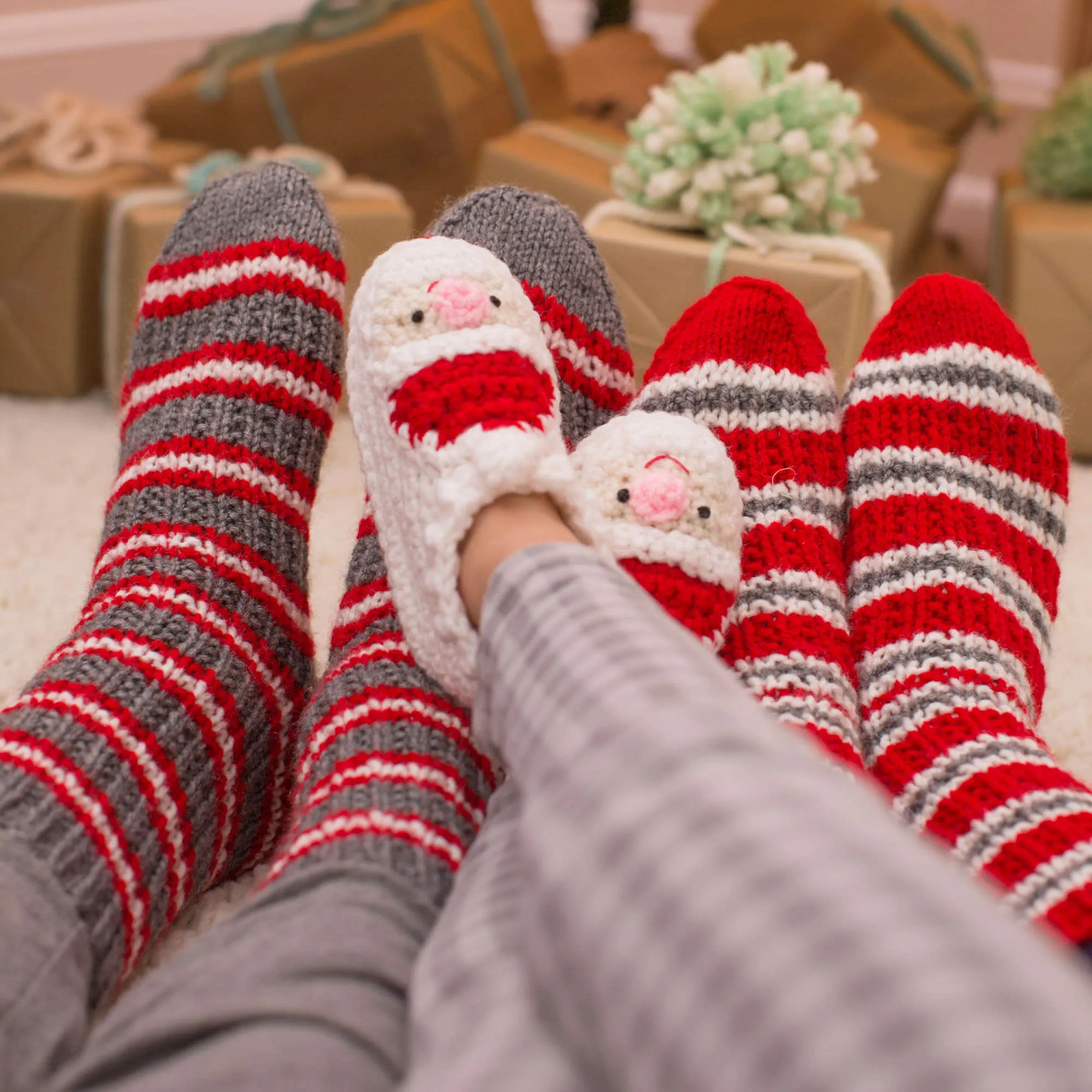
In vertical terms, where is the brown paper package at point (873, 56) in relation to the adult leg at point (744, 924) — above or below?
below

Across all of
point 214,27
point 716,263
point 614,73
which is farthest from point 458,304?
point 214,27

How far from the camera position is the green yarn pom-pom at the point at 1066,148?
1.16 m

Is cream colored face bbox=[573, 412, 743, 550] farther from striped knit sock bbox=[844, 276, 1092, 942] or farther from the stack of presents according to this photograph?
the stack of presents

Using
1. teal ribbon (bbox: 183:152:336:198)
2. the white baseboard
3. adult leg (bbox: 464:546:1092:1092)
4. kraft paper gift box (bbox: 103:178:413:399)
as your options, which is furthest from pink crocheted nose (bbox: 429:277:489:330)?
the white baseboard

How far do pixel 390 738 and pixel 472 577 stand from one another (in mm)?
83

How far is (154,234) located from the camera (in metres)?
1.05

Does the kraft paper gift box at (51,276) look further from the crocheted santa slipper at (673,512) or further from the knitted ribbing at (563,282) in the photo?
the crocheted santa slipper at (673,512)

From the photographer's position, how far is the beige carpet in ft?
2.42

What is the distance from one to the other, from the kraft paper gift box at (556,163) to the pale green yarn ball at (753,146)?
0.12 m

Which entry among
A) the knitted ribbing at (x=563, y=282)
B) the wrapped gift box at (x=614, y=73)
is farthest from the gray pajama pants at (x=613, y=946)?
the wrapped gift box at (x=614, y=73)

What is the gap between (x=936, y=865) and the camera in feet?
0.84

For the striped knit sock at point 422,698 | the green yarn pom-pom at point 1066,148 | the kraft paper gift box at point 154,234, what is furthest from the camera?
the green yarn pom-pom at point 1066,148

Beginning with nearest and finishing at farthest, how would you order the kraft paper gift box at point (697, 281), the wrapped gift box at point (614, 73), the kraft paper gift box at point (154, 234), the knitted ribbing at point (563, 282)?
the knitted ribbing at point (563, 282)
the kraft paper gift box at point (697, 281)
the kraft paper gift box at point (154, 234)
the wrapped gift box at point (614, 73)

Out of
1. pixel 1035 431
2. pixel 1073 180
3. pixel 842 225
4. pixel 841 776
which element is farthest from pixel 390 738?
pixel 1073 180
